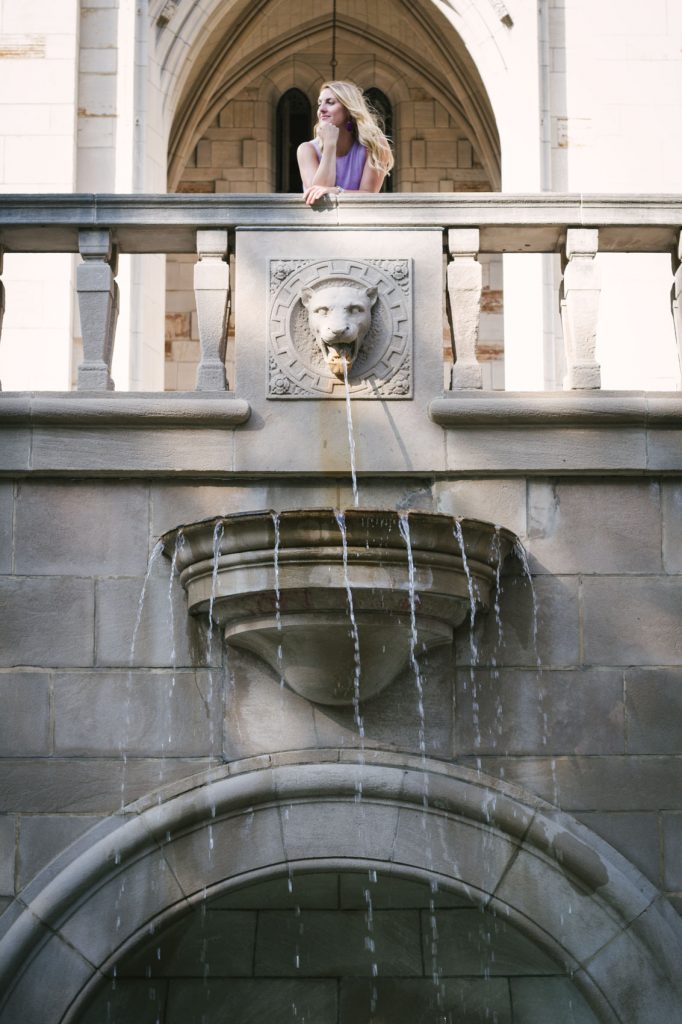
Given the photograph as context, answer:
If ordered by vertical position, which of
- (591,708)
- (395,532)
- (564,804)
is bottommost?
(564,804)

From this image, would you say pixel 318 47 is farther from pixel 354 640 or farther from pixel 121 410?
pixel 354 640

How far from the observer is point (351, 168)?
6.84m

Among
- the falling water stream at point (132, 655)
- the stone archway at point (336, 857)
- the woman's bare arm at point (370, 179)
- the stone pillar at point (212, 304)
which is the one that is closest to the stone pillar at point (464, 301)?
the woman's bare arm at point (370, 179)

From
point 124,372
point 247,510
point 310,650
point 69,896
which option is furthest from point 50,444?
point 124,372

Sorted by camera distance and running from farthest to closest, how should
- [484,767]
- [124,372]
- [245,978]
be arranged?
[124,372], [245,978], [484,767]

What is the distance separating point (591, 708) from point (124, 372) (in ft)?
17.6

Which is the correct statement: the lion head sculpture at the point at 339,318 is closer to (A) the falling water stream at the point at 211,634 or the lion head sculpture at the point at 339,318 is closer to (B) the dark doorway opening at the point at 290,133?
(A) the falling water stream at the point at 211,634

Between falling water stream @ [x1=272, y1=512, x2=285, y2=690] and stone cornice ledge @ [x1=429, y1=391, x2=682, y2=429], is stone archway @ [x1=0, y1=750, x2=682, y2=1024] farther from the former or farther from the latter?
stone cornice ledge @ [x1=429, y1=391, x2=682, y2=429]

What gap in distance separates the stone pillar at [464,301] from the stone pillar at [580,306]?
0.39 metres

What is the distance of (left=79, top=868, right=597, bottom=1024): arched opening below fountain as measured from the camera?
6121 mm

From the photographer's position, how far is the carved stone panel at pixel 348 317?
19.2ft

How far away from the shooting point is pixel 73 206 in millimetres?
6004

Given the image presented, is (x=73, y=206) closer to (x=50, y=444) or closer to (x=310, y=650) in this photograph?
(x=50, y=444)

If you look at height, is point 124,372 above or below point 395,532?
above
